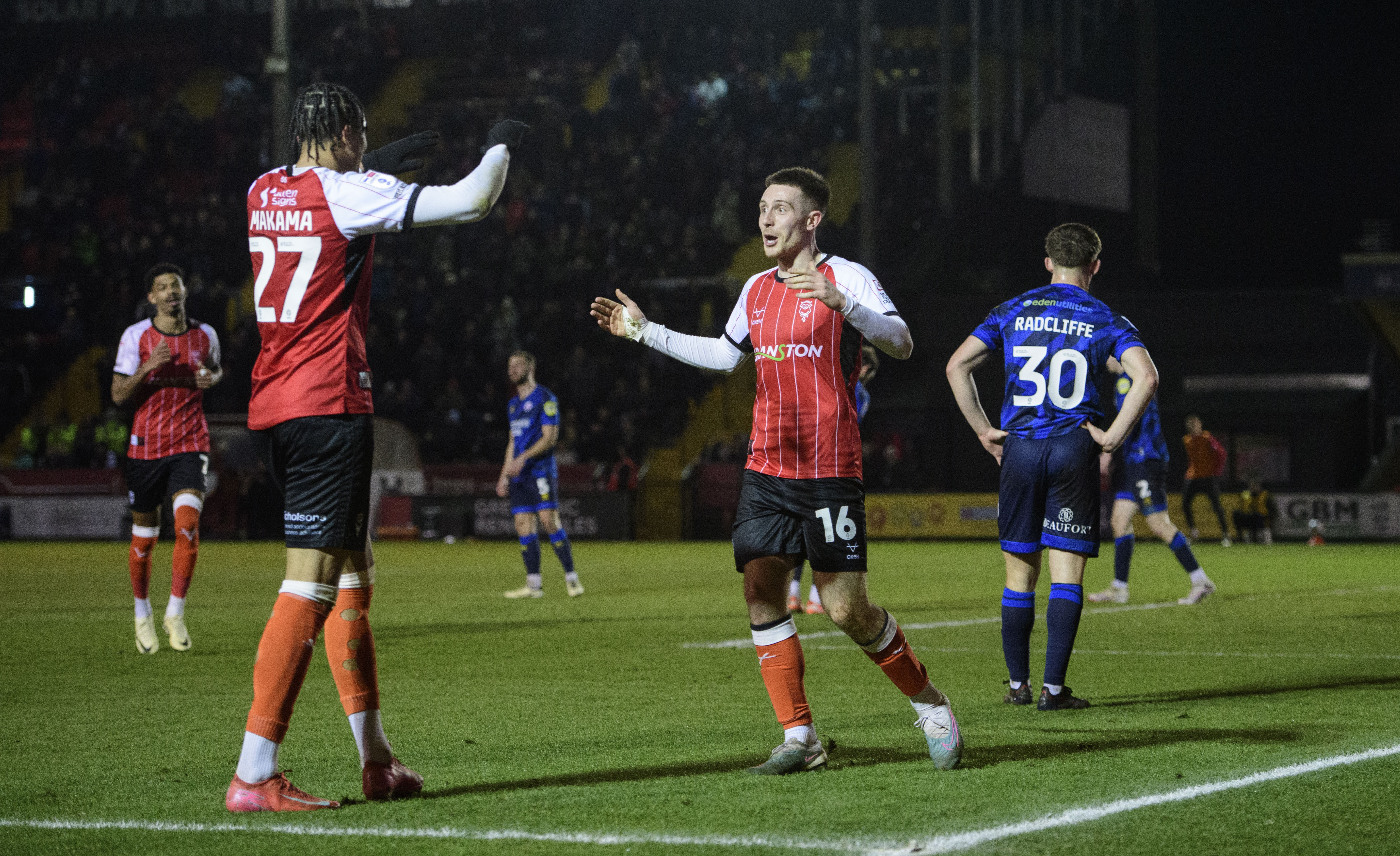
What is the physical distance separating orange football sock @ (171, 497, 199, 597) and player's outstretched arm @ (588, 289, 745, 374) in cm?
505

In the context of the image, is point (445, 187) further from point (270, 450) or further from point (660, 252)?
point (660, 252)

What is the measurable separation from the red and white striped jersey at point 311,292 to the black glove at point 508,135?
0.96ft

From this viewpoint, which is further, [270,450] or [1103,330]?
[1103,330]

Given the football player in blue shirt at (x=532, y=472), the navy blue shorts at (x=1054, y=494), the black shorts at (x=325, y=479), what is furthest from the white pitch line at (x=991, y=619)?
the football player in blue shirt at (x=532, y=472)

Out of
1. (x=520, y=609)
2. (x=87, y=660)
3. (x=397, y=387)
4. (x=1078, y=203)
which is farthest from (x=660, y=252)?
(x=87, y=660)

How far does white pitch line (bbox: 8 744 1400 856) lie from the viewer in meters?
4.66

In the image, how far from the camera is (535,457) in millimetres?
16047

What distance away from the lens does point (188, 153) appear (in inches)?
1505

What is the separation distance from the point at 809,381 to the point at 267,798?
2.42m

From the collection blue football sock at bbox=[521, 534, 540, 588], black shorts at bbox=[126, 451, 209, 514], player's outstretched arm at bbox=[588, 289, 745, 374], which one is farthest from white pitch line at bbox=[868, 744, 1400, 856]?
blue football sock at bbox=[521, 534, 540, 588]

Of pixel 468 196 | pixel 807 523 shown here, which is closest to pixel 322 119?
pixel 468 196

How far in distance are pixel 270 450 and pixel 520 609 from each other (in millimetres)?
8959

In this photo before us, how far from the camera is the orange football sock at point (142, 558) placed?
1075cm

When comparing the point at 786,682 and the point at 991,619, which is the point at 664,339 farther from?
the point at 991,619
